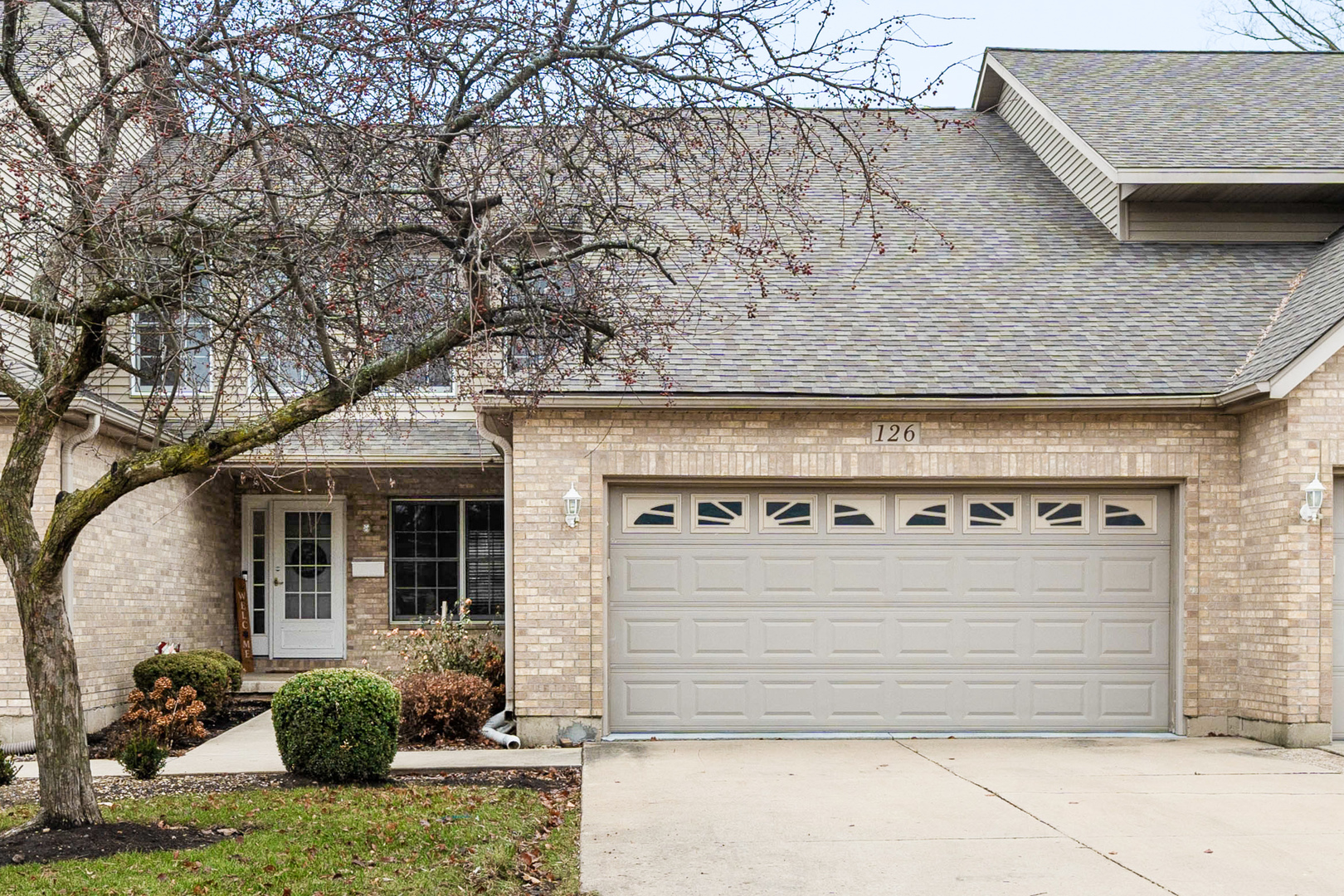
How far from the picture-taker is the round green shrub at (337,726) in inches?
372

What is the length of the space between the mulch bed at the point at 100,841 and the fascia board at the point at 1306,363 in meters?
8.82

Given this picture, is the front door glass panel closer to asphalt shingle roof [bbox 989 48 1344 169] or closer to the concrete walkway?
the concrete walkway

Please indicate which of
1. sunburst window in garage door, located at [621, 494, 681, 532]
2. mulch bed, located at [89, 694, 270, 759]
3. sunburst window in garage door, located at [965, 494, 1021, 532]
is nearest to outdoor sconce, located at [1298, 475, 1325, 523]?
sunburst window in garage door, located at [965, 494, 1021, 532]

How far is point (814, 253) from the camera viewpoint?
14.0m

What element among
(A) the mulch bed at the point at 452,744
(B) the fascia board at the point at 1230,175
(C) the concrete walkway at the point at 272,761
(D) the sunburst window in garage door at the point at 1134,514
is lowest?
(A) the mulch bed at the point at 452,744

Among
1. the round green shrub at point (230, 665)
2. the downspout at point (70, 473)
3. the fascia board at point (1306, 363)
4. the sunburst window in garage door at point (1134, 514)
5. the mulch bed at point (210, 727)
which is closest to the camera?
the fascia board at point (1306, 363)

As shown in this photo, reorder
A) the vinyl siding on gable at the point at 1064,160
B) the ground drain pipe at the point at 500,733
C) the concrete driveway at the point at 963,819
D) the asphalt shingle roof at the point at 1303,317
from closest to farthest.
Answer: the concrete driveway at the point at 963,819
the asphalt shingle roof at the point at 1303,317
the ground drain pipe at the point at 500,733
the vinyl siding on gable at the point at 1064,160

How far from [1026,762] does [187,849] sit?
256 inches

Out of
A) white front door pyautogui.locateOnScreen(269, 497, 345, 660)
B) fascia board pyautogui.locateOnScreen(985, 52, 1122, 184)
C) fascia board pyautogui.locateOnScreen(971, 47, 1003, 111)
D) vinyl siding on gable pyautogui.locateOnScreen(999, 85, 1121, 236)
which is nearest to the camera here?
fascia board pyautogui.locateOnScreen(985, 52, 1122, 184)

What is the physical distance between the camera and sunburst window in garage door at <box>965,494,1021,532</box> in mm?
12219

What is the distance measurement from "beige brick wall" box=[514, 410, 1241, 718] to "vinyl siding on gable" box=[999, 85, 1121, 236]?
12.5 feet

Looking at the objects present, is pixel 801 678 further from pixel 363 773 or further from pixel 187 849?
pixel 187 849

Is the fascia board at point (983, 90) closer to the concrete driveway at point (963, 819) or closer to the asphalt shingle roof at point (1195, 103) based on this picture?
the asphalt shingle roof at point (1195, 103)

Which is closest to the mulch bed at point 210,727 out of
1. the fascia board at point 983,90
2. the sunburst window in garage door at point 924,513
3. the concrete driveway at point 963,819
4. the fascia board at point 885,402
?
the concrete driveway at point 963,819
